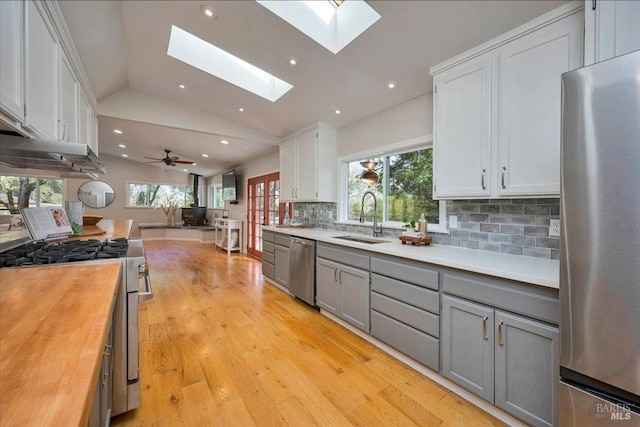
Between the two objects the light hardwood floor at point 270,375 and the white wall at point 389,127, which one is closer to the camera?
the light hardwood floor at point 270,375

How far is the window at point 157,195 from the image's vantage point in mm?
8341

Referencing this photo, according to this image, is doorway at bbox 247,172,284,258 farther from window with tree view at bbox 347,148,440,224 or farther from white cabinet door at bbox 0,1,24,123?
white cabinet door at bbox 0,1,24,123

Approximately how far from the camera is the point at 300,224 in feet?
13.5

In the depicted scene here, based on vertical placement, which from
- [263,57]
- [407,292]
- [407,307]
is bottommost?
[407,307]

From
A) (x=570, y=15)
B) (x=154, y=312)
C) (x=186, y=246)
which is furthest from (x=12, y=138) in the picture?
(x=186, y=246)

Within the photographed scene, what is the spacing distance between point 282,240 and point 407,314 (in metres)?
2.05

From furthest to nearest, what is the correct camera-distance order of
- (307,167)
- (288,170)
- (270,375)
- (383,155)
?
(288,170) < (307,167) < (383,155) < (270,375)

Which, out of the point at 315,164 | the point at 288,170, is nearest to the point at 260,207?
the point at 288,170

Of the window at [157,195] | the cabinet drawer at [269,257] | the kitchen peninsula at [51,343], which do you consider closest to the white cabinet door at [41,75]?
the kitchen peninsula at [51,343]

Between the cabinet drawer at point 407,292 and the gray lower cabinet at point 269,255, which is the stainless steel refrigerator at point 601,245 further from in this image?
the gray lower cabinet at point 269,255

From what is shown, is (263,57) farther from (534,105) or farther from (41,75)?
(534,105)

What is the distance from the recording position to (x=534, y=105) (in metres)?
1.61

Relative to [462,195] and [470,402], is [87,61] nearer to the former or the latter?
[462,195]

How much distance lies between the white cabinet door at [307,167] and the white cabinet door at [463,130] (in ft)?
5.87
